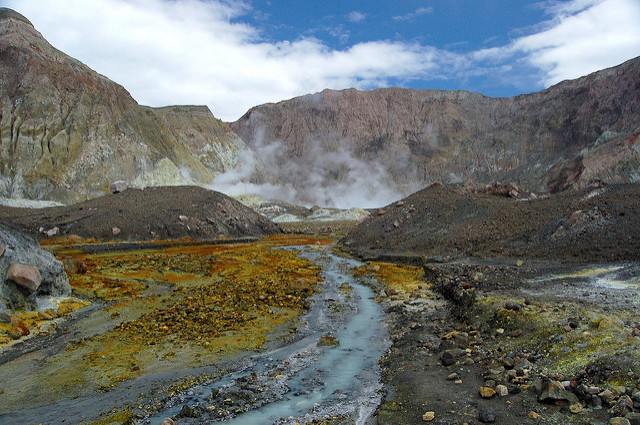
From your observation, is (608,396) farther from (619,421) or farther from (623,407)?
(619,421)

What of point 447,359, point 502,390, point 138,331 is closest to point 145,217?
point 138,331

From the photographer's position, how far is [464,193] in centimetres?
5272

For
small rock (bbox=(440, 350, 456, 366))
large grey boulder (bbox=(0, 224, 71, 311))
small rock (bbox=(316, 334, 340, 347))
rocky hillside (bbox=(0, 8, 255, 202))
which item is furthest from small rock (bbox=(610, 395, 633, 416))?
rocky hillside (bbox=(0, 8, 255, 202))

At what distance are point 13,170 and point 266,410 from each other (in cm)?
11768

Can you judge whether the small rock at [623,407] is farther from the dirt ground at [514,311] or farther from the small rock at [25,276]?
the small rock at [25,276]

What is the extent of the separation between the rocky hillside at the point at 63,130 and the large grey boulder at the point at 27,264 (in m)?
93.2

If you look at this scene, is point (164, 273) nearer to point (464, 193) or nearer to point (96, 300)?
point (96, 300)

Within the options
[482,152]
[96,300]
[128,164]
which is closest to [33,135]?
[128,164]

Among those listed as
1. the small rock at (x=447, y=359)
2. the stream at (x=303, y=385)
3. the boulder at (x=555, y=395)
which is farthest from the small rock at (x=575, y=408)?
the stream at (x=303, y=385)

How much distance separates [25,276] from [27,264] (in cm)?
108

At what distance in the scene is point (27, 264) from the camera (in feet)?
61.4

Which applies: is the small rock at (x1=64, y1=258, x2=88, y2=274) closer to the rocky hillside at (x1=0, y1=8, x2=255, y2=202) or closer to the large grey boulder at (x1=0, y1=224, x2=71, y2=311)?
the large grey boulder at (x1=0, y1=224, x2=71, y2=311)

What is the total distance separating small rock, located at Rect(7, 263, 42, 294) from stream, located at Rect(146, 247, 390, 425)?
1098 cm

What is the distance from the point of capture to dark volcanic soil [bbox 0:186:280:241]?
201 feet
